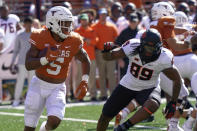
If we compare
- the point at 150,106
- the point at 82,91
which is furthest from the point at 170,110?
the point at 82,91

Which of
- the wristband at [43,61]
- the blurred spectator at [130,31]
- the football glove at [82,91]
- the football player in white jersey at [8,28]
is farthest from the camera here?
the football player in white jersey at [8,28]

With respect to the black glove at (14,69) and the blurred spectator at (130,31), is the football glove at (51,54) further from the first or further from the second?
the black glove at (14,69)

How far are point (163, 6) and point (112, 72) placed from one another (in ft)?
14.0

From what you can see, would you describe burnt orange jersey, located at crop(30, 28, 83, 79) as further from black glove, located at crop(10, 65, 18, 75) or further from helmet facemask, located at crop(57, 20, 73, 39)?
black glove, located at crop(10, 65, 18, 75)

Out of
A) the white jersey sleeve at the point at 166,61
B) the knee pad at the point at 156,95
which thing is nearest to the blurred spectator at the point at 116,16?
the knee pad at the point at 156,95

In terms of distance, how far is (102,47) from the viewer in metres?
11.9

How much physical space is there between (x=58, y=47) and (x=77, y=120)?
2942mm

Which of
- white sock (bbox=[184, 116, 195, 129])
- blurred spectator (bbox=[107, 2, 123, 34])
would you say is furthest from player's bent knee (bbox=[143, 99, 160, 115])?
blurred spectator (bbox=[107, 2, 123, 34])

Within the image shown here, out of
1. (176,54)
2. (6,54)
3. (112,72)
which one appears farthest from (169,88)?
(6,54)

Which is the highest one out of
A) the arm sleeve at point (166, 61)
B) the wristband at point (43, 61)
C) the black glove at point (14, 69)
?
the wristband at point (43, 61)

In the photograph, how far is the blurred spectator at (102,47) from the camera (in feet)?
38.8

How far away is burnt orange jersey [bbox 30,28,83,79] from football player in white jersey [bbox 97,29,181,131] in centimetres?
41

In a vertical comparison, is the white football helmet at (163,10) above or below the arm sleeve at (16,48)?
above

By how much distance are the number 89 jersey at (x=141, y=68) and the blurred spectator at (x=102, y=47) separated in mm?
5022
